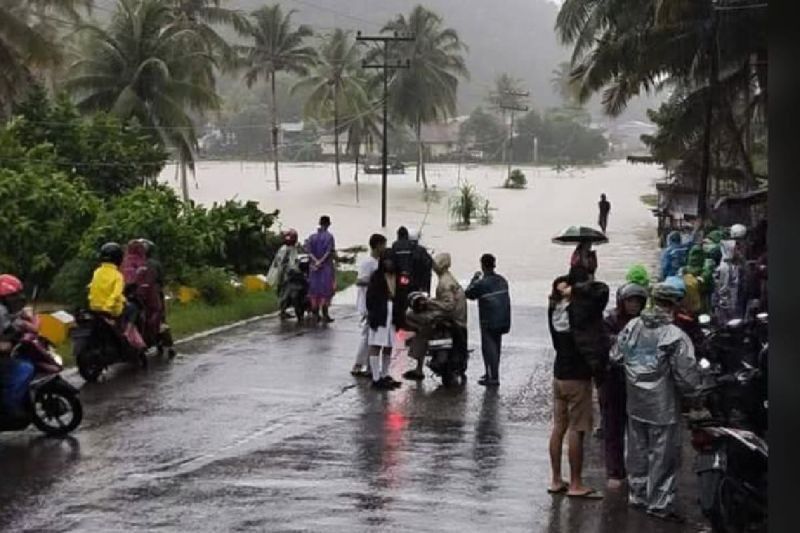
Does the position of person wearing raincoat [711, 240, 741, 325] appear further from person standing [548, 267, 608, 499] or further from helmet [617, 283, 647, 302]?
person standing [548, 267, 608, 499]

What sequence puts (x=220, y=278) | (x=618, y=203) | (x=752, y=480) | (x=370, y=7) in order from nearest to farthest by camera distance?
(x=752, y=480) < (x=220, y=278) < (x=618, y=203) < (x=370, y=7)

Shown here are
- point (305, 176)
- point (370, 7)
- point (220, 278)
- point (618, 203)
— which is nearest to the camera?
point (220, 278)

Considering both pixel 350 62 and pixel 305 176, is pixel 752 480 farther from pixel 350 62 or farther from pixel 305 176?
pixel 305 176

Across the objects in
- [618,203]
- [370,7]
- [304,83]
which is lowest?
[618,203]

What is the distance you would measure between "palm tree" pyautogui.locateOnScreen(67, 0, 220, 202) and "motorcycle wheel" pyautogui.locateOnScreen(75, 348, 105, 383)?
31434 millimetres

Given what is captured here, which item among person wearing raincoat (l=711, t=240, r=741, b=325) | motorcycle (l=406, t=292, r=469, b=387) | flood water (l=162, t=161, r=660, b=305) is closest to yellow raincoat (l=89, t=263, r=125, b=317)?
motorcycle (l=406, t=292, r=469, b=387)

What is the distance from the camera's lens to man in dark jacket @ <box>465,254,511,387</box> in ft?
43.2

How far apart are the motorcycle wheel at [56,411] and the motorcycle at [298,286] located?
31.1 ft

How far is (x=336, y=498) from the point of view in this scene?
8.04 m

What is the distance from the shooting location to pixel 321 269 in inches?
758

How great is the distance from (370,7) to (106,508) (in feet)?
459

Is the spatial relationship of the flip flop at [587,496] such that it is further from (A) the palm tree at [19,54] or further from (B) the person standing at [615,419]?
(A) the palm tree at [19,54]

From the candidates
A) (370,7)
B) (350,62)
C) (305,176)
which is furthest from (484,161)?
(350,62)

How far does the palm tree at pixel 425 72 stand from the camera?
85875 millimetres
